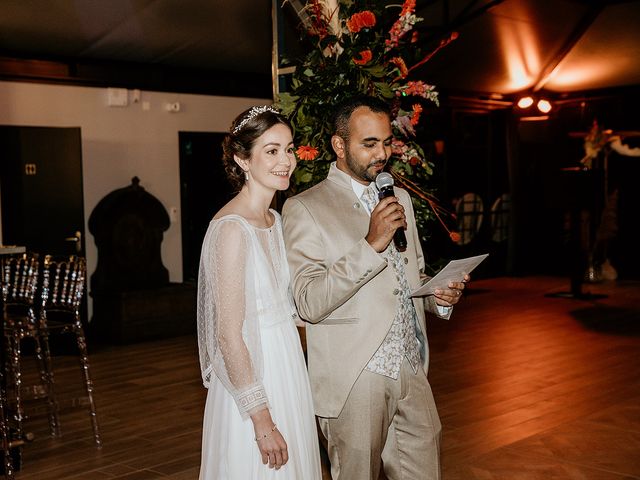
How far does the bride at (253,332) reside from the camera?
221 cm

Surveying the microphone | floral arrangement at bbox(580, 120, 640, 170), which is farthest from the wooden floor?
floral arrangement at bbox(580, 120, 640, 170)

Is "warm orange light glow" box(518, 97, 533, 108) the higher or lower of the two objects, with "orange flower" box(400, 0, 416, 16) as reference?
higher

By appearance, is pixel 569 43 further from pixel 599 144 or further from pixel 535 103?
pixel 599 144

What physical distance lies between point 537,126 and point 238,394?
11739 mm

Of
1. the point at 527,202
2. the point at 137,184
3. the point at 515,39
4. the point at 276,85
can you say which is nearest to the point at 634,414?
the point at 276,85

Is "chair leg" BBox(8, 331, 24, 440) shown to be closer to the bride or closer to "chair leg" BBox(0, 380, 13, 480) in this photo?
"chair leg" BBox(0, 380, 13, 480)

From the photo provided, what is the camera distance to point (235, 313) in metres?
2.21

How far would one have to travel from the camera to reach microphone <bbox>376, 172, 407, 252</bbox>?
2379 millimetres

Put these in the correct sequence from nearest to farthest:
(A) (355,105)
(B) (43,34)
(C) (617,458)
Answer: (A) (355,105) < (C) (617,458) < (B) (43,34)

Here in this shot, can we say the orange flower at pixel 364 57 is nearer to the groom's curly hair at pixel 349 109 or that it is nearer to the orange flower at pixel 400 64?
the orange flower at pixel 400 64

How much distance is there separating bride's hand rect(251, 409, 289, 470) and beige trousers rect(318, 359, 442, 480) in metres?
0.36

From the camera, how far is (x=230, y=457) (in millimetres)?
2303

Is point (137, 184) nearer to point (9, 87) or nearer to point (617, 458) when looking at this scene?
point (9, 87)

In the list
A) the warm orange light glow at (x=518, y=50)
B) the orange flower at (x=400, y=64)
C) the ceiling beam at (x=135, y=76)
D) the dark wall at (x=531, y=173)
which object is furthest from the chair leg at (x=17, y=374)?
the warm orange light glow at (x=518, y=50)
